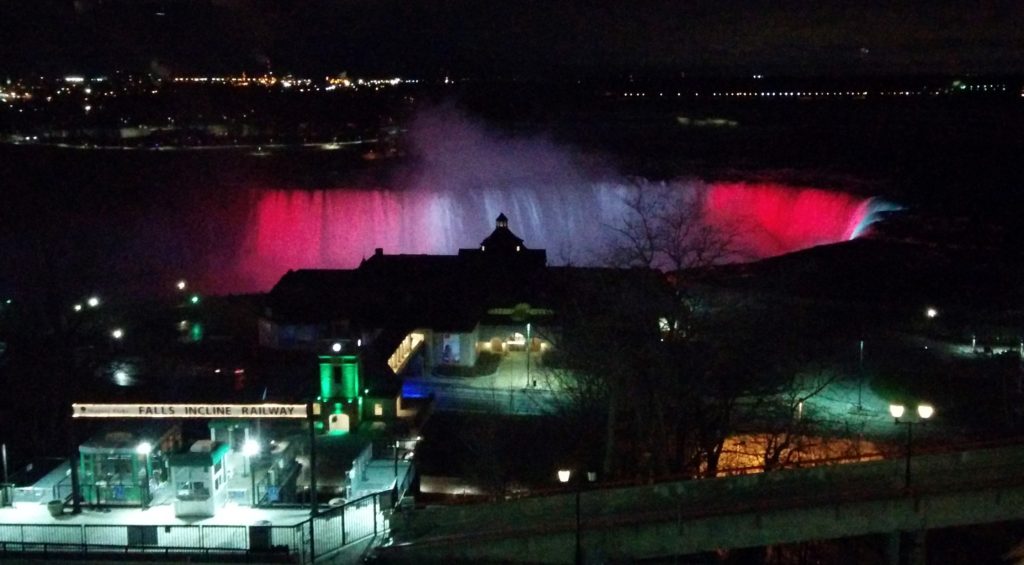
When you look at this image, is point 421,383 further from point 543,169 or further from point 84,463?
point 543,169

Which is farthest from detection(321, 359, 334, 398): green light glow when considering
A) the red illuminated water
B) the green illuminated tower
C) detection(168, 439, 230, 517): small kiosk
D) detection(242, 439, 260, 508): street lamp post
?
the red illuminated water

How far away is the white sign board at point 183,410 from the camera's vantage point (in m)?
10.0

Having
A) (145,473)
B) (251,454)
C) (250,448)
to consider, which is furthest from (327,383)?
(145,473)

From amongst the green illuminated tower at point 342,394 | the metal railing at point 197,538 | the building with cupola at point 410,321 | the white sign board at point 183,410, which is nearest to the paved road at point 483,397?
the building with cupola at point 410,321

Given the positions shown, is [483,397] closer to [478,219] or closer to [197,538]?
[197,538]

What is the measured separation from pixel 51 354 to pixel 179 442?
11.6 meters

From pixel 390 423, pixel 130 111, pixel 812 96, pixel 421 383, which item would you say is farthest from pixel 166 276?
pixel 812 96

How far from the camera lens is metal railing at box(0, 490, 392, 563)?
30.5ft

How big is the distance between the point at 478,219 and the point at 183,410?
38743mm

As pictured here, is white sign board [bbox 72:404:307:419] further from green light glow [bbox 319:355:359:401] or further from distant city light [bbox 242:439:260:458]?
green light glow [bbox 319:355:359:401]

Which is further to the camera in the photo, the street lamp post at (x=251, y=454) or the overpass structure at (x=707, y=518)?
the street lamp post at (x=251, y=454)

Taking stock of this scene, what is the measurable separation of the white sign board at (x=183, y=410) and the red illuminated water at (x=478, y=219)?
29127mm

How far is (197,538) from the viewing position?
9508 millimetres

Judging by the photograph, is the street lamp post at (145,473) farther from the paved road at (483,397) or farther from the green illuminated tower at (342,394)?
the paved road at (483,397)
